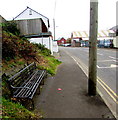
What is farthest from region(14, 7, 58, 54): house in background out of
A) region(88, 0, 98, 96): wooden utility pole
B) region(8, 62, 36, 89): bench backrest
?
region(88, 0, 98, 96): wooden utility pole

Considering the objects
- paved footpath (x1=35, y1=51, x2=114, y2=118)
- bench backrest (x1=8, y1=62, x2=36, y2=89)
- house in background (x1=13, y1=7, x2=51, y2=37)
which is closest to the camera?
paved footpath (x1=35, y1=51, x2=114, y2=118)

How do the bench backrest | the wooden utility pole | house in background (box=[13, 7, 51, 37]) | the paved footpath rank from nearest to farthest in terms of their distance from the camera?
1. the paved footpath
2. the bench backrest
3. the wooden utility pole
4. house in background (box=[13, 7, 51, 37])

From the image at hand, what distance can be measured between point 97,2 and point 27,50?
508 cm

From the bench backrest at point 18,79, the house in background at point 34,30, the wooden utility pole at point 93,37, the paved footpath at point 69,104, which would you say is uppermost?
the house in background at point 34,30

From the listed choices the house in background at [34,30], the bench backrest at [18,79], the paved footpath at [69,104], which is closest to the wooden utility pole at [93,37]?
the paved footpath at [69,104]

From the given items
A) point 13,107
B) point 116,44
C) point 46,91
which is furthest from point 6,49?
point 116,44

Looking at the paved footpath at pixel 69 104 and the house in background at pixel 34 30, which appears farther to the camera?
the house in background at pixel 34 30

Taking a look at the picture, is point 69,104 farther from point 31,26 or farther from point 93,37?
point 31,26

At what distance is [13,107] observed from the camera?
2.73 metres

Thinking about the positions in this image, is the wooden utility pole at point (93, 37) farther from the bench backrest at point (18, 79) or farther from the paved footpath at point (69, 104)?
the bench backrest at point (18, 79)

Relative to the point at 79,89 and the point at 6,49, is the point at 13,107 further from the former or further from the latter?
the point at 6,49

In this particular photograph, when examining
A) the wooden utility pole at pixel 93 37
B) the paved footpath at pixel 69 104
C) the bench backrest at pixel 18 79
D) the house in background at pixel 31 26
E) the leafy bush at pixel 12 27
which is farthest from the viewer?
the house in background at pixel 31 26

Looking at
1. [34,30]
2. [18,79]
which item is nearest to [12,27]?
[34,30]

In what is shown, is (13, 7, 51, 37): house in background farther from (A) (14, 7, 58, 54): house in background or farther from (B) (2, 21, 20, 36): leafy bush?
(B) (2, 21, 20, 36): leafy bush
